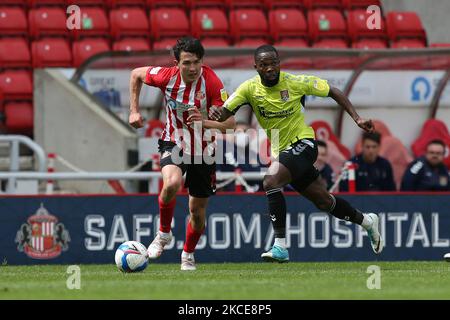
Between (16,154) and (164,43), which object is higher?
(164,43)

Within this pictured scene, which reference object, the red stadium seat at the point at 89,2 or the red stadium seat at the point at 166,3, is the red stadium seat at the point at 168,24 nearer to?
the red stadium seat at the point at 166,3

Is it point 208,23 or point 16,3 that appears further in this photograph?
point 208,23

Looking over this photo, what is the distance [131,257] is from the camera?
35.9 ft

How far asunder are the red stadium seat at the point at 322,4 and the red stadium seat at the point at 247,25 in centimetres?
100

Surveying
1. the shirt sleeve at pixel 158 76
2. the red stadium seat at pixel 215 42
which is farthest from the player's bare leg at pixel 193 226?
the red stadium seat at pixel 215 42

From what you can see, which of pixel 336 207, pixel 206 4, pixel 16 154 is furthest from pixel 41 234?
pixel 206 4

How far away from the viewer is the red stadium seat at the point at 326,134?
16.3 metres

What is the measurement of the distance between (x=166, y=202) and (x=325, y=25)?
9.71 m

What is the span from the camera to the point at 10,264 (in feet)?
46.1

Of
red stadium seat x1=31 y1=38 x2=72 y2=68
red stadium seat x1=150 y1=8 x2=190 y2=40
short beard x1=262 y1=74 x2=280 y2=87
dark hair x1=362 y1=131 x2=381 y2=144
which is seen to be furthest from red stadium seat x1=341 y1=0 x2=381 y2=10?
short beard x1=262 y1=74 x2=280 y2=87

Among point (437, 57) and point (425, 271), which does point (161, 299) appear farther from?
point (437, 57)

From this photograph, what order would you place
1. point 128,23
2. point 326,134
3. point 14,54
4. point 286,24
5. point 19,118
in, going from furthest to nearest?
point 286,24, point 128,23, point 14,54, point 19,118, point 326,134

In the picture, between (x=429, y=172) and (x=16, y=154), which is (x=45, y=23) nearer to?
(x=16, y=154)
